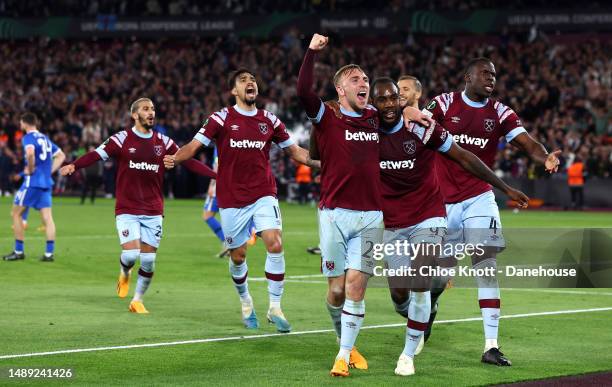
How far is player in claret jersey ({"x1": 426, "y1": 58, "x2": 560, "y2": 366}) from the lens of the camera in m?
10.7

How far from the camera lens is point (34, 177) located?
814 inches

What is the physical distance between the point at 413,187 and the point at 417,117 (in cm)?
73

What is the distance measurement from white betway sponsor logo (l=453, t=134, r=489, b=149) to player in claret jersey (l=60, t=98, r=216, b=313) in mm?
4153

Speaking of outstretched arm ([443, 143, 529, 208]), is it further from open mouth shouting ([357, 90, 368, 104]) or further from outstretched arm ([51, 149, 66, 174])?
outstretched arm ([51, 149, 66, 174])

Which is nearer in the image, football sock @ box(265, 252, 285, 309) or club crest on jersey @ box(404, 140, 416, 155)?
club crest on jersey @ box(404, 140, 416, 155)

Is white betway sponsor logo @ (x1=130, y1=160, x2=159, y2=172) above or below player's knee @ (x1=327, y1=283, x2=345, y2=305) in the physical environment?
above

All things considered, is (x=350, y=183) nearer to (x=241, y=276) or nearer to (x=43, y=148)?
(x=241, y=276)

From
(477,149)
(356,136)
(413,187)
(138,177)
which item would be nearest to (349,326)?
(413,187)

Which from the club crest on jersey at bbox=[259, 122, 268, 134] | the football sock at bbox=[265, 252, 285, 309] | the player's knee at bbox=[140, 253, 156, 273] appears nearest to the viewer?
the football sock at bbox=[265, 252, 285, 309]

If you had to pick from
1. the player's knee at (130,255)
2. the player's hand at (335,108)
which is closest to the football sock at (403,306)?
the player's hand at (335,108)

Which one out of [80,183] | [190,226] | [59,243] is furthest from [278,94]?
[59,243]

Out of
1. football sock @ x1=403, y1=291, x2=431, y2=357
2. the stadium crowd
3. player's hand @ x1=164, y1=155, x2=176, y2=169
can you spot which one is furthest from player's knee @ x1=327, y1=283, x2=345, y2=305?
the stadium crowd

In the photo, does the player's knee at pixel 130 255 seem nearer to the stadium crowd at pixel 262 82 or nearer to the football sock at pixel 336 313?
the football sock at pixel 336 313

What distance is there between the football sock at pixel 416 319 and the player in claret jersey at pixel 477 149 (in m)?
0.86
